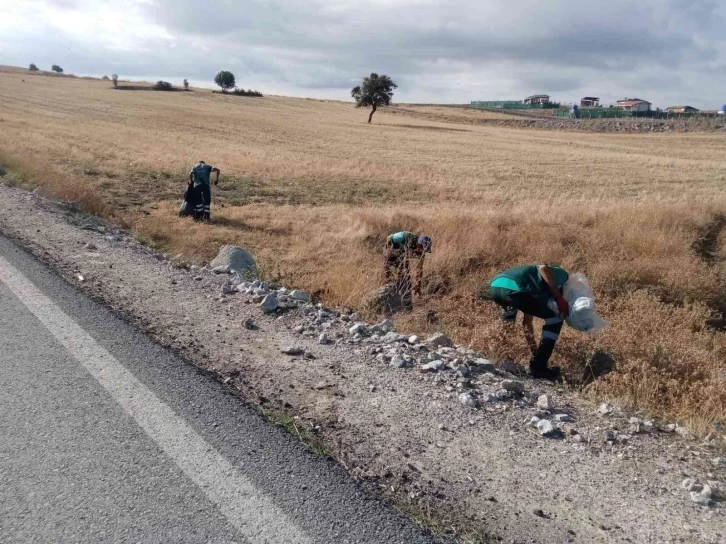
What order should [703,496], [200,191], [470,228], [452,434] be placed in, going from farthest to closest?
[200,191], [470,228], [452,434], [703,496]

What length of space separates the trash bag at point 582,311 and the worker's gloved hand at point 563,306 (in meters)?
0.03

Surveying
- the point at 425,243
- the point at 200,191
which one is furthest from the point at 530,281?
the point at 200,191

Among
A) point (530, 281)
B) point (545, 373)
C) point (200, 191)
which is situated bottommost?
point (545, 373)

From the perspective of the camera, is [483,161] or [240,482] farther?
[483,161]

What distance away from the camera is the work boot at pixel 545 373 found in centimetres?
488

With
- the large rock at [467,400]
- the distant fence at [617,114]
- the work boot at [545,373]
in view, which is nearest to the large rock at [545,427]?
the large rock at [467,400]

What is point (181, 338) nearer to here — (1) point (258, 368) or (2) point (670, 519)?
(1) point (258, 368)

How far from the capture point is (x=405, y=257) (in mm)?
7473

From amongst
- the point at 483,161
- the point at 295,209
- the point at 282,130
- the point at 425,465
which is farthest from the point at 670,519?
the point at 282,130

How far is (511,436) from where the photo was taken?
3.33 m

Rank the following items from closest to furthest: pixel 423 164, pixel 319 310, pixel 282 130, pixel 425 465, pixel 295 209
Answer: pixel 425 465 < pixel 319 310 < pixel 295 209 < pixel 423 164 < pixel 282 130

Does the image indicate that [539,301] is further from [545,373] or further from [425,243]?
[425,243]

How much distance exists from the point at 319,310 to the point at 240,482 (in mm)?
2715

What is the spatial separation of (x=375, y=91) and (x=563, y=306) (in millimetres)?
63377
